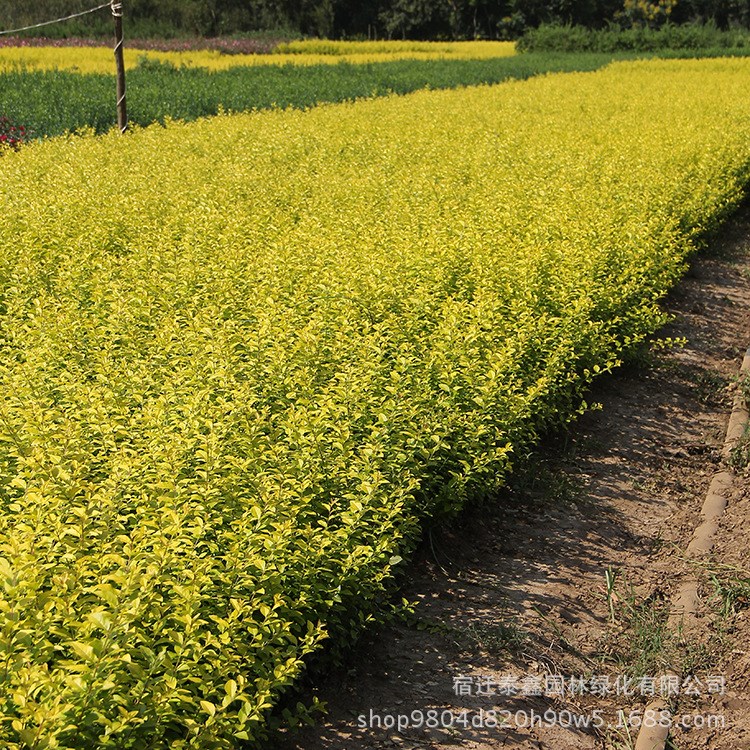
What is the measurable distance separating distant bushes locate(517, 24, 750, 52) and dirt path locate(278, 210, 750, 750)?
43143mm

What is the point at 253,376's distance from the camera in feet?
16.1

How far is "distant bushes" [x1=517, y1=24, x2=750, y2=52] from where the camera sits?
4547 centimetres

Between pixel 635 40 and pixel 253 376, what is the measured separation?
46.9 m

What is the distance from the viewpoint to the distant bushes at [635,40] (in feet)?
149

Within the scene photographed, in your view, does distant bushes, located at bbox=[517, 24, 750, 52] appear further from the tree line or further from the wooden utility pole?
the wooden utility pole

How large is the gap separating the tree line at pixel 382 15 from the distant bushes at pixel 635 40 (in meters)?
3.92

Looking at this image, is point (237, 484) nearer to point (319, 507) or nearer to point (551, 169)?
point (319, 507)

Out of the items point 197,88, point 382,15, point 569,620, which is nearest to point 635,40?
point 382,15

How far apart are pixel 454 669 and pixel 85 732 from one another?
1.90m

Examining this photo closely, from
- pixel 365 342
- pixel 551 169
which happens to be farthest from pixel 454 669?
pixel 551 169

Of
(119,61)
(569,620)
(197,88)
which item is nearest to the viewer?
(569,620)

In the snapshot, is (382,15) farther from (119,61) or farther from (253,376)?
(253,376)

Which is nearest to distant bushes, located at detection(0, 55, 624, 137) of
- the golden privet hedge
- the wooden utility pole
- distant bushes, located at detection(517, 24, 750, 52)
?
the wooden utility pole

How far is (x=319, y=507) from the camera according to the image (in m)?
4.11
